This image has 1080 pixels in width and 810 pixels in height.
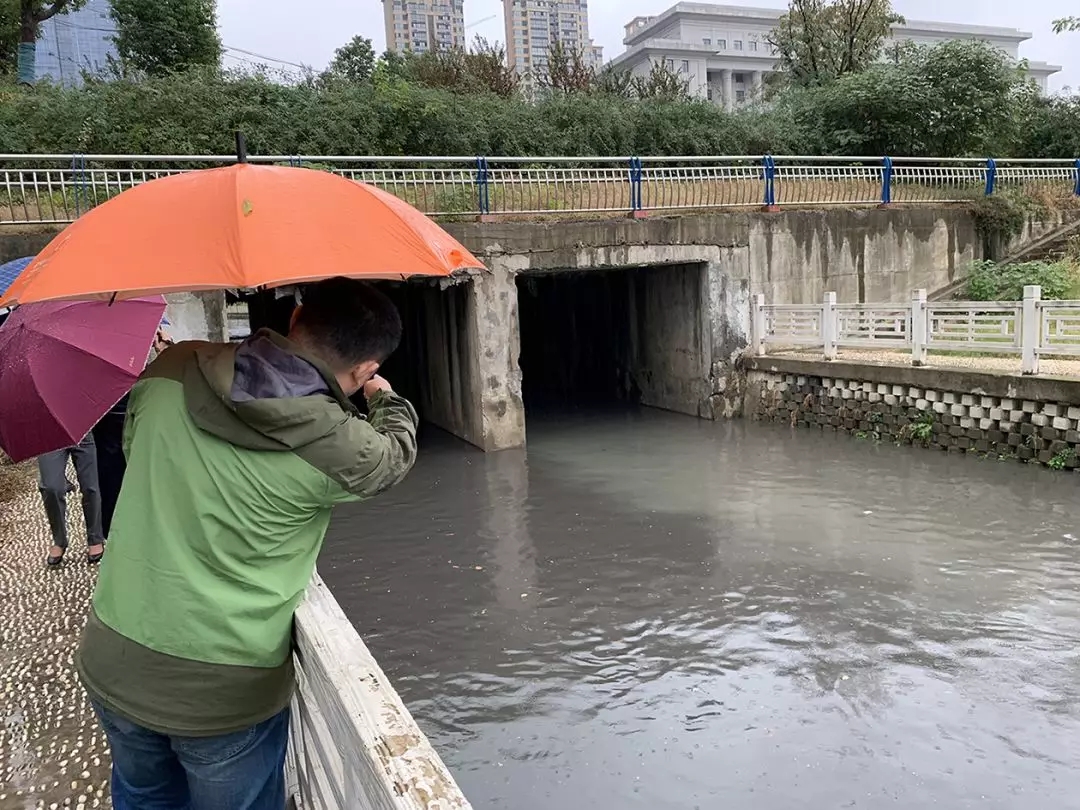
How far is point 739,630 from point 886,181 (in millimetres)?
10765

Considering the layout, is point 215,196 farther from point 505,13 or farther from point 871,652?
point 505,13

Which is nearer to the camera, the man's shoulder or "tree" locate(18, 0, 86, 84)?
the man's shoulder

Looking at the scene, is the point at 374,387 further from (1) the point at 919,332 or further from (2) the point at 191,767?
(1) the point at 919,332

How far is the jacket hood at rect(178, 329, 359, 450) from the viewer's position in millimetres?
1662

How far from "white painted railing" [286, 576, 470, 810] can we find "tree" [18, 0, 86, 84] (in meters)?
20.7

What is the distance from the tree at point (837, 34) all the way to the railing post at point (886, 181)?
38.2 ft

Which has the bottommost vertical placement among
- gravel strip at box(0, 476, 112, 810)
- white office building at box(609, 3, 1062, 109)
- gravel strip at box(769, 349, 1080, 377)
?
gravel strip at box(0, 476, 112, 810)

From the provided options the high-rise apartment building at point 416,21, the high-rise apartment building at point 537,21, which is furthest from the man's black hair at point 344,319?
the high-rise apartment building at point 537,21

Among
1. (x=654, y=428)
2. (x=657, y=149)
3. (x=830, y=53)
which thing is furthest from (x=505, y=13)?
(x=654, y=428)

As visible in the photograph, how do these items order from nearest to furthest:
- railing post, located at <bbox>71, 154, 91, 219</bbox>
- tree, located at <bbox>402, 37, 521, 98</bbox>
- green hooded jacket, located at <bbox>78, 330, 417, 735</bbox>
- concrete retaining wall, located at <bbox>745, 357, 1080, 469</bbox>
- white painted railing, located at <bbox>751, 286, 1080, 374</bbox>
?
green hooded jacket, located at <bbox>78, 330, 417, 735</bbox>
concrete retaining wall, located at <bbox>745, 357, 1080, 469</bbox>
white painted railing, located at <bbox>751, 286, 1080, 374</bbox>
railing post, located at <bbox>71, 154, 91, 219</bbox>
tree, located at <bbox>402, 37, 521, 98</bbox>

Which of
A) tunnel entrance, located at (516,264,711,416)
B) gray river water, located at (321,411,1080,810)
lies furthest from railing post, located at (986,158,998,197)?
gray river water, located at (321,411,1080,810)

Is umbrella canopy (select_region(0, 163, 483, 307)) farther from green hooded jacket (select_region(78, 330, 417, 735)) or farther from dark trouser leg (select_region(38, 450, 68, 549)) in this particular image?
dark trouser leg (select_region(38, 450, 68, 549))

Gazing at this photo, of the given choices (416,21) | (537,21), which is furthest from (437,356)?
(537,21)

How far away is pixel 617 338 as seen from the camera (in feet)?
50.5
